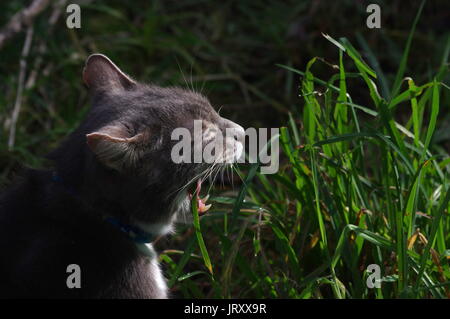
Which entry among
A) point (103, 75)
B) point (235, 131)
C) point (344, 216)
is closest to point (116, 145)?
point (235, 131)

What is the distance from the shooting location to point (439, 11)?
166 inches

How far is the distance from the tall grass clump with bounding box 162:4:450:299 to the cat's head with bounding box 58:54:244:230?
123 millimetres

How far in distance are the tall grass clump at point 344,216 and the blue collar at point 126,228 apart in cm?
16

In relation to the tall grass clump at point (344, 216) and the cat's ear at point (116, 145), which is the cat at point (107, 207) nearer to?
the cat's ear at point (116, 145)

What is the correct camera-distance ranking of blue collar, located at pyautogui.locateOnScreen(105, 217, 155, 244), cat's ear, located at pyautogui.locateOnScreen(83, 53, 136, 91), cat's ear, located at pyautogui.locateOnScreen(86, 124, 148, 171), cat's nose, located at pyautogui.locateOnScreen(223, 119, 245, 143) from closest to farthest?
cat's ear, located at pyautogui.locateOnScreen(86, 124, 148, 171) → blue collar, located at pyautogui.locateOnScreen(105, 217, 155, 244) → cat's nose, located at pyautogui.locateOnScreen(223, 119, 245, 143) → cat's ear, located at pyautogui.locateOnScreen(83, 53, 136, 91)

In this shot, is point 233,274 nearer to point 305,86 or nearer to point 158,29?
point 305,86

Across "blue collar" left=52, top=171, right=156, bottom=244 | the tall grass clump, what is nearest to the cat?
"blue collar" left=52, top=171, right=156, bottom=244

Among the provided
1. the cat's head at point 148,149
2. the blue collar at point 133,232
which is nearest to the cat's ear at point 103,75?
the cat's head at point 148,149

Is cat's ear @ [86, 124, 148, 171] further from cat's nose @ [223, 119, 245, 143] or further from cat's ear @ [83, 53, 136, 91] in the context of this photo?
cat's ear @ [83, 53, 136, 91]

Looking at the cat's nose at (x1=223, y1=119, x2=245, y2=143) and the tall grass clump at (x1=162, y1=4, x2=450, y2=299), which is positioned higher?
the cat's nose at (x1=223, y1=119, x2=245, y2=143)

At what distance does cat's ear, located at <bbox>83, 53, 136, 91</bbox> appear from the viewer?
251 centimetres

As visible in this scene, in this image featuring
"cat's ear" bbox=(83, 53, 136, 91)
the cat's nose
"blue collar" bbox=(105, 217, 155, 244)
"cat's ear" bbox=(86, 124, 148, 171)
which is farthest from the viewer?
"cat's ear" bbox=(83, 53, 136, 91)
